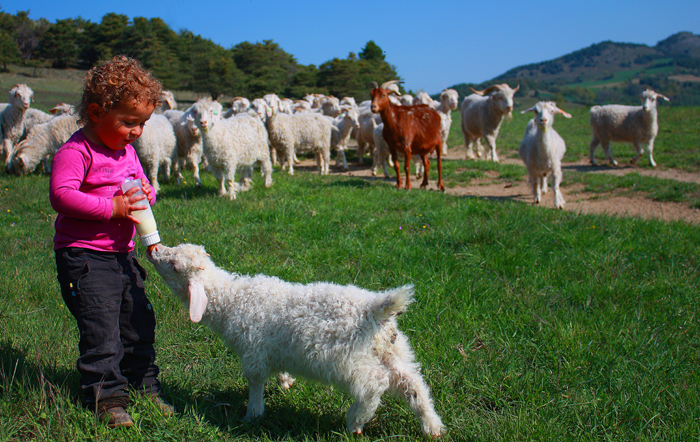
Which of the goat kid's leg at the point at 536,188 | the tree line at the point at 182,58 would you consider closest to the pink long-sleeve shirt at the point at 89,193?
the goat kid's leg at the point at 536,188

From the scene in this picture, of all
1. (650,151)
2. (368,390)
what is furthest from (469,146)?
(368,390)

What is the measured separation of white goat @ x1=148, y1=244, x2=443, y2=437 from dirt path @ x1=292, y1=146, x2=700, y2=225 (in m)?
5.21

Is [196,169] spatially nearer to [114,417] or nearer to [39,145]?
[39,145]

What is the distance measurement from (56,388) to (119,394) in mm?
328

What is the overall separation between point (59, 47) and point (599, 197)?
172 ft

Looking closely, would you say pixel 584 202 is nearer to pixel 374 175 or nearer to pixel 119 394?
pixel 374 175

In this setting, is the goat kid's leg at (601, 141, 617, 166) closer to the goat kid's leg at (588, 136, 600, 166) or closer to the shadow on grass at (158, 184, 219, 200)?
the goat kid's leg at (588, 136, 600, 166)

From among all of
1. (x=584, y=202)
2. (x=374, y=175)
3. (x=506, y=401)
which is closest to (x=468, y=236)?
(x=506, y=401)

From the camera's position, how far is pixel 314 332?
7.34 feet

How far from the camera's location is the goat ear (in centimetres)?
220

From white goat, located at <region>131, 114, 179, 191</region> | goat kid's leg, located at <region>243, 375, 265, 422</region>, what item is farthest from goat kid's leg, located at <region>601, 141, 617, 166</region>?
goat kid's leg, located at <region>243, 375, 265, 422</region>

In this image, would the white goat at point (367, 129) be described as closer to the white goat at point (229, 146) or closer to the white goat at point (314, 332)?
the white goat at point (229, 146)

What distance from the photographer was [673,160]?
12109 millimetres

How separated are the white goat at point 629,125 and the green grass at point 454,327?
301 inches
